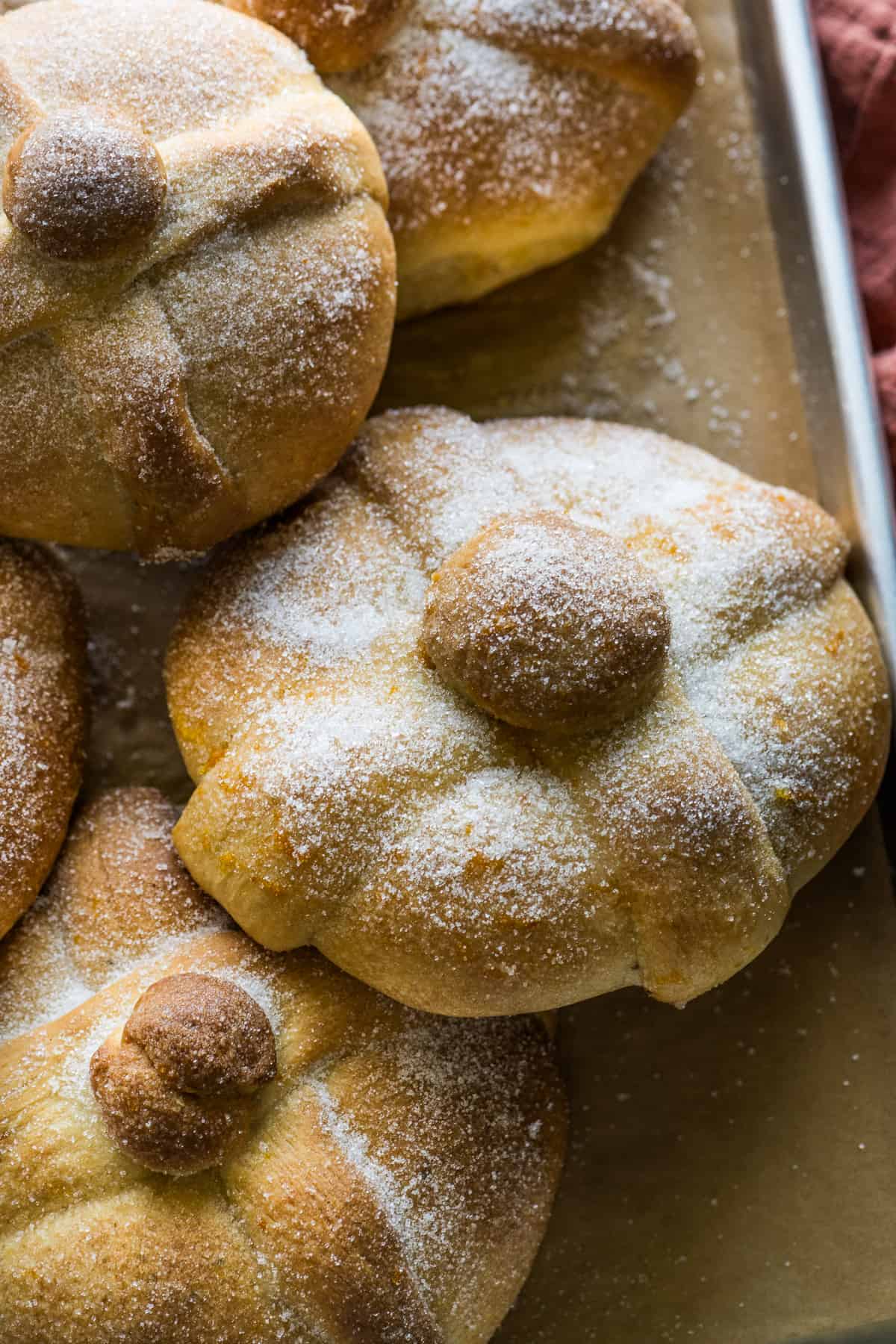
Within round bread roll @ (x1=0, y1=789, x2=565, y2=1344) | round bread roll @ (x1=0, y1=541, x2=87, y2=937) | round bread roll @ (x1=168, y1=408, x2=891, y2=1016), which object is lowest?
round bread roll @ (x1=0, y1=789, x2=565, y2=1344)

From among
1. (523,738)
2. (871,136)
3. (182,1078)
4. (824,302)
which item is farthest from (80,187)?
(871,136)

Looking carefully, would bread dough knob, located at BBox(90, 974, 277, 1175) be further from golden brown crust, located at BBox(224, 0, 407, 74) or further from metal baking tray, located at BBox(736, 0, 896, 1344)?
golden brown crust, located at BBox(224, 0, 407, 74)

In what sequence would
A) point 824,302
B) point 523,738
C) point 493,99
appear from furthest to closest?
point 824,302 < point 493,99 < point 523,738

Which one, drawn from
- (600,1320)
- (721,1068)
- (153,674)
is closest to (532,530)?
(153,674)

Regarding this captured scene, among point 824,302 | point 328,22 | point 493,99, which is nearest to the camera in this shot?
point 328,22

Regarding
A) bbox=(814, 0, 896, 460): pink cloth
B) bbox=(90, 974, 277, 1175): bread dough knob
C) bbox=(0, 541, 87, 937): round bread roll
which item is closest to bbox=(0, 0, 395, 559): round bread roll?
bbox=(0, 541, 87, 937): round bread roll

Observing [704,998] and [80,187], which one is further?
[704,998]

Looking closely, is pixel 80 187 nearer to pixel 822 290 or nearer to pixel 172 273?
pixel 172 273

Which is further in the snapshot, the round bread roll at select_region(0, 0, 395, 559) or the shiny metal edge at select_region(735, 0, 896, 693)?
the shiny metal edge at select_region(735, 0, 896, 693)
